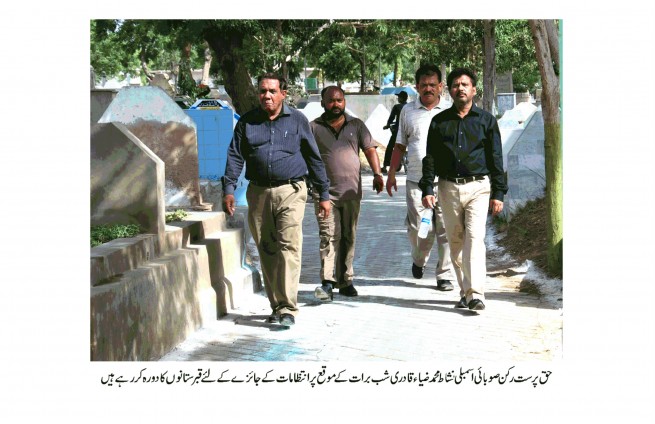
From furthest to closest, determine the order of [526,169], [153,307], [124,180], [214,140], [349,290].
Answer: [214,140] → [526,169] → [349,290] → [124,180] → [153,307]

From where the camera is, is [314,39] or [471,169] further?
[314,39]

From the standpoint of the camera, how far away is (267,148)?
319 inches

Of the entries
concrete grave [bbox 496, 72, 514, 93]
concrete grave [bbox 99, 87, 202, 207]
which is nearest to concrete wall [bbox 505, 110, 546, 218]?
concrete grave [bbox 99, 87, 202, 207]

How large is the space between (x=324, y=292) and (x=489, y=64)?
40.4 ft

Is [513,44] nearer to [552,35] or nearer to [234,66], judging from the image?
[234,66]

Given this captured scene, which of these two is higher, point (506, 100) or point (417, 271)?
point (506, 100)

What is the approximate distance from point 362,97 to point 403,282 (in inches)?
1189

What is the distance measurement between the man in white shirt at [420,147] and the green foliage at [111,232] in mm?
2815

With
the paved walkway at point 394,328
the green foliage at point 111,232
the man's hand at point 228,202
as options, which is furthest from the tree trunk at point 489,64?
the green foliage at point 111,232

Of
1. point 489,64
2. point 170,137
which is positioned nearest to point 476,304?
point 170,137

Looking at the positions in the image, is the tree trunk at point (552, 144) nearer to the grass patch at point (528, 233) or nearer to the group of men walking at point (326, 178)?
the grass patch at point (528, 233)

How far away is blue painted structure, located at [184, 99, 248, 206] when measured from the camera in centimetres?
1477

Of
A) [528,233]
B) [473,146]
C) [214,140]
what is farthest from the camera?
[214,140]

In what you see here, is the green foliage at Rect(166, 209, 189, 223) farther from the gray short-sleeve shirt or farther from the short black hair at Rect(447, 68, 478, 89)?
the short black hair at Rect(447, 68, 478, 89)
